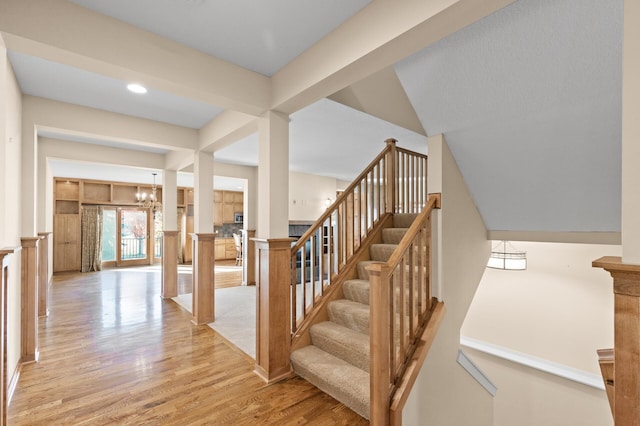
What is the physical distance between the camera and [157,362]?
275 cm

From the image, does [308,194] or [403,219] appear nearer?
[403,219]

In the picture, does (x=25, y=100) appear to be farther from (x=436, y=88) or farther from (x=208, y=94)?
(x=436, y=88)

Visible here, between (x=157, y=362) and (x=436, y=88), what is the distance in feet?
10.6

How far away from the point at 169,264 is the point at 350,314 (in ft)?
11.7

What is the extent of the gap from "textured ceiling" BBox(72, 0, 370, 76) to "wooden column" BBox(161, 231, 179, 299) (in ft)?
12.2

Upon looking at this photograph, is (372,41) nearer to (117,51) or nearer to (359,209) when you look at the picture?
(117,51)

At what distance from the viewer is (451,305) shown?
246cm

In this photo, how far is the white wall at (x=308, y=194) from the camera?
263 inches

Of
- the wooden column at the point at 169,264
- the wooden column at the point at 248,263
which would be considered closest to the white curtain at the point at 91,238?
the wooden column at the point at 169,264

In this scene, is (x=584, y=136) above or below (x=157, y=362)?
above

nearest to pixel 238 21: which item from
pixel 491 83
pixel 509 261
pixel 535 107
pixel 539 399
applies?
pixel 491 83

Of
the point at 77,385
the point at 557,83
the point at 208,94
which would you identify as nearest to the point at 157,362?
the point at 77,385

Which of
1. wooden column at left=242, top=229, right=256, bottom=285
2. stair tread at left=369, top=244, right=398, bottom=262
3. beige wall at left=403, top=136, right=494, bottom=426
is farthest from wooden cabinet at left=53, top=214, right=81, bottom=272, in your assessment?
beige wall at left=403, top=136, right=494, bottom=426

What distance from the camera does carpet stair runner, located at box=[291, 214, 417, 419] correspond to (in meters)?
2.14
